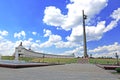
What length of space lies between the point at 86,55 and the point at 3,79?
208ft

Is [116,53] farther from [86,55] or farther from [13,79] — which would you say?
[13,79]

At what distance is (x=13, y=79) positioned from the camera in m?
10.7

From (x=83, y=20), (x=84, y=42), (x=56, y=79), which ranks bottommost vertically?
(x=56, y=79)

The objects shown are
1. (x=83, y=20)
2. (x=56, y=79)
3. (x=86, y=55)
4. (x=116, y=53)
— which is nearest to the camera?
(x=56, y=79)

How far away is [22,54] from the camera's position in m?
90.1

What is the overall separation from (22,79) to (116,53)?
42681 mm

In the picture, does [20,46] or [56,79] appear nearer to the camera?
[56,79]

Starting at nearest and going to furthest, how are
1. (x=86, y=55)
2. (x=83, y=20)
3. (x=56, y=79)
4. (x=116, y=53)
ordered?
(x=56, y=79)
(x=116, y=53)
(x=86, y=55)
(x=83, y=20)

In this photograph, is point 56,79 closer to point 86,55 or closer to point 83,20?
point 86,55

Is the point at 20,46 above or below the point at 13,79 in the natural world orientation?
above

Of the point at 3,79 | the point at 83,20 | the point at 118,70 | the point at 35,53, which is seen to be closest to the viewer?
the point at 3,79

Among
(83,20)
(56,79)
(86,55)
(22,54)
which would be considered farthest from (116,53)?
(22,54)

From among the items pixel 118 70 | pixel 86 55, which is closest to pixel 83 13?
pixel 86 55

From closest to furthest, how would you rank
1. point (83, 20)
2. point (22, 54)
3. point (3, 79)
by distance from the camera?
point (3, 79)
point (83, 20)
point (22, 54)
